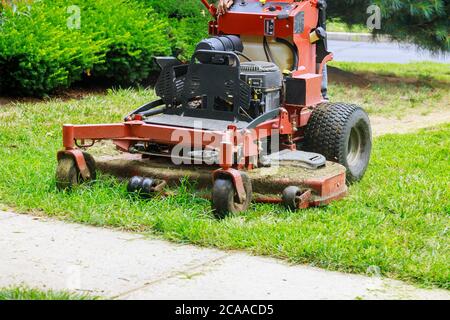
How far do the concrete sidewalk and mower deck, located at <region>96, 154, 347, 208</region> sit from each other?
0.87 m

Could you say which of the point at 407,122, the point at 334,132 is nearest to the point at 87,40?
the point at 407,122

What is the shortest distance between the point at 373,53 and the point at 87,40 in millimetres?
9511

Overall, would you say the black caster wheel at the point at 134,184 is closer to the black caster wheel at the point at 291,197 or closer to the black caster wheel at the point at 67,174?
the black caster wheel at the point at 67,174

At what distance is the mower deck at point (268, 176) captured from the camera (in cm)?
634

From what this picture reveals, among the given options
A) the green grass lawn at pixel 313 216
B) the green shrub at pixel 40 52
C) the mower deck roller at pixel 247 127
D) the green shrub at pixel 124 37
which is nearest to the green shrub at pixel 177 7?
the green shrub at pixel 124 37

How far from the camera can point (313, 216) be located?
617cm

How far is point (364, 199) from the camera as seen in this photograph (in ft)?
22.0

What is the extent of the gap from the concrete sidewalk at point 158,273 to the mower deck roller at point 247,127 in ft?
2.40

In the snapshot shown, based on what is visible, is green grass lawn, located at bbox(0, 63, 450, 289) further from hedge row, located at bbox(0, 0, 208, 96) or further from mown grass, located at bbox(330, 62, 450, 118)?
mown grass, located at bbox(330, 62, 450, 118)

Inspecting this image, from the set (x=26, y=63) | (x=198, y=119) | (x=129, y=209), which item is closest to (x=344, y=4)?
(x=26, y=63)

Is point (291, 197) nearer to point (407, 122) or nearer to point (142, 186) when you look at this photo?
point (142, 186)

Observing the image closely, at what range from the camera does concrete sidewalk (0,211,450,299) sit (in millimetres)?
4789
